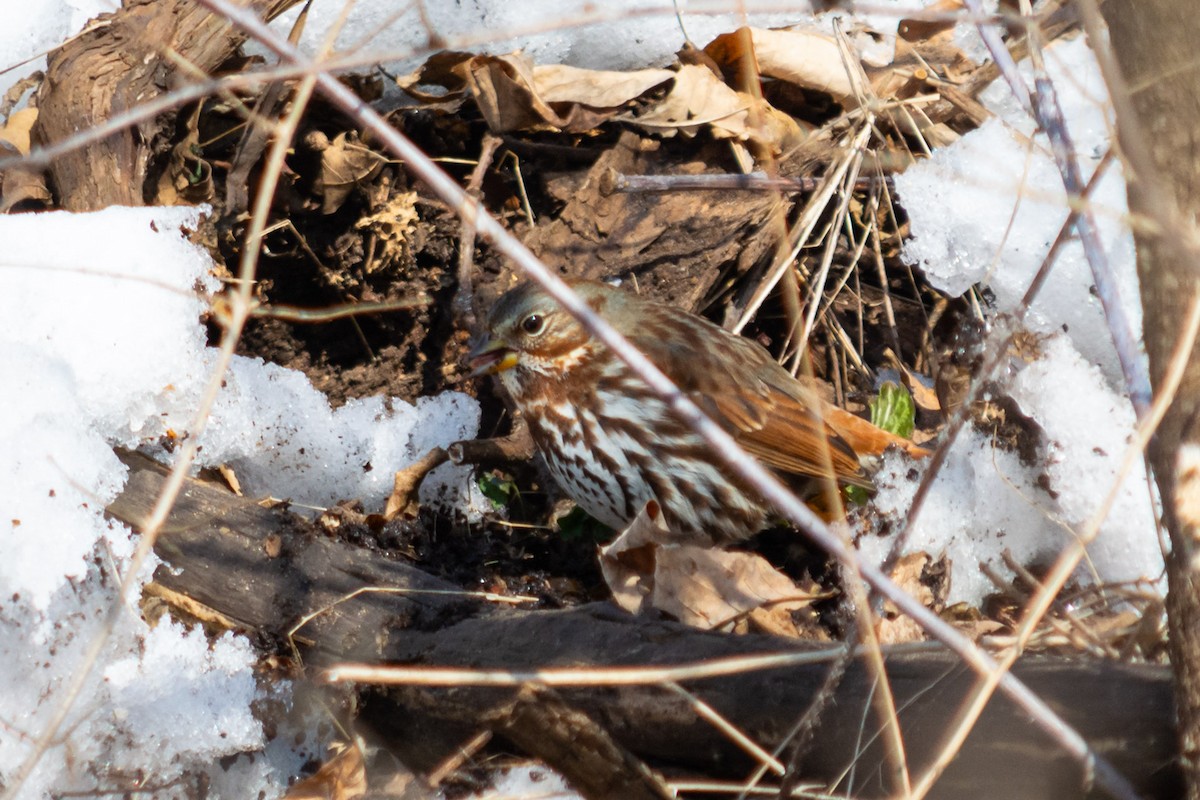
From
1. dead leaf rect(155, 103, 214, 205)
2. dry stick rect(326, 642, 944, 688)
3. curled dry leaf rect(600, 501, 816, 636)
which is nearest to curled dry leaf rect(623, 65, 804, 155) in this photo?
dead leaf rect(155, 103, 214, 205)

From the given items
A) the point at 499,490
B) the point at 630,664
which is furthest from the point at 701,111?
the point at 630,664

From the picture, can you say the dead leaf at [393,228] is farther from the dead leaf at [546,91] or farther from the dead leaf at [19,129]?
the dead leaf at [19,129]

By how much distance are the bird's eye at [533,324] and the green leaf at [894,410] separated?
115 cm

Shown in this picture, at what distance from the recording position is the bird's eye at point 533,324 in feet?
11.2

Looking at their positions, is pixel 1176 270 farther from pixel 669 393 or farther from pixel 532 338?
pixel 532 338

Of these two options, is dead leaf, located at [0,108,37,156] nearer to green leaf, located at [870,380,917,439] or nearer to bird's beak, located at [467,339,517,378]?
bird's beak, located at [467,339,517,378]

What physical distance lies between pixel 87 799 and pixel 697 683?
130 centimetres

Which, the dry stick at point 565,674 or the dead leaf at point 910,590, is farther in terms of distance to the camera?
the dead leaf at point 910,590

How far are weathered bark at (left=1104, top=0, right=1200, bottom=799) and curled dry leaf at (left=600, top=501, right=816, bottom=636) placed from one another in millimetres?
1135

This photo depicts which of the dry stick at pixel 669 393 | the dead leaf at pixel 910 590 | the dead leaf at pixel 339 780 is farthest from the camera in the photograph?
the dead leaf at pixel 910 590

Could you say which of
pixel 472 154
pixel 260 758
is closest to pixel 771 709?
pixel 260 758

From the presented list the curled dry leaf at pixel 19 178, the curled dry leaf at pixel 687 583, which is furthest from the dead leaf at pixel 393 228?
the curled dry leaf at pixel 687 583

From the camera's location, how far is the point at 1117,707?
5.85 feet

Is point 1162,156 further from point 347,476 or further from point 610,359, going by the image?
point 347,476
